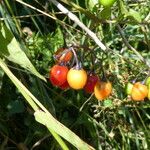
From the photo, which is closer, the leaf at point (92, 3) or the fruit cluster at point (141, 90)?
the leaf at point (92, 3)

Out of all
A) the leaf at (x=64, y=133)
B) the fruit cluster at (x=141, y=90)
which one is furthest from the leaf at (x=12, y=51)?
the fruit cluster at (x=141, y=90)

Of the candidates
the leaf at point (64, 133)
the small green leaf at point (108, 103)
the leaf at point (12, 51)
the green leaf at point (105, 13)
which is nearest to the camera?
the leaf at point (64, 133)

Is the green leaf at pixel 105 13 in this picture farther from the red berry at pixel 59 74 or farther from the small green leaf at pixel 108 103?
the small green leaf at pixel 108 103

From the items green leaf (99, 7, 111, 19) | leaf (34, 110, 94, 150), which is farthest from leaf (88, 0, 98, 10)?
leaf (34, 110, 94, 150)

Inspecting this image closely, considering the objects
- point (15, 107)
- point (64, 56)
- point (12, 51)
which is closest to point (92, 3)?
point (64, 56)

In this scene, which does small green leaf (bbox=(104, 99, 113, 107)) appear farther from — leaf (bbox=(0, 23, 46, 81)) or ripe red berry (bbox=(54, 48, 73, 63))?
leaf (bbox=(0, 23, 46, 81))

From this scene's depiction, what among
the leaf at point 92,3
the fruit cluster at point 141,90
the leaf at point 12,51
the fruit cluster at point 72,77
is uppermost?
the leaf at point 12,51

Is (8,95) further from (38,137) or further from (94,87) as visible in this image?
(94,87)

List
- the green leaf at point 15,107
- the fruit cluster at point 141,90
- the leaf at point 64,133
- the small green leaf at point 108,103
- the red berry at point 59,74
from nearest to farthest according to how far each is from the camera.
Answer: the leaf at point 64,133
the red berry at point 59,74
the fruit cluster at point 141,90
the green leaf at point 15,107
the small green leaf at point 108,103

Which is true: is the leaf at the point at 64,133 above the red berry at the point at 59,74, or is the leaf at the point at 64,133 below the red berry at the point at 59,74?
above

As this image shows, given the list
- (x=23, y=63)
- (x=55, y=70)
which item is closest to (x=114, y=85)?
(x=55, y=70)
